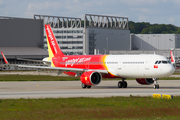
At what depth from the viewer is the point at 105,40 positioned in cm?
15875

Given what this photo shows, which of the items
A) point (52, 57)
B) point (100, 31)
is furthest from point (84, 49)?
point (52, 57)

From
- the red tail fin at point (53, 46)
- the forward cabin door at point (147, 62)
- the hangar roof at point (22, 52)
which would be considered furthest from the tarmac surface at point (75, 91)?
the hangar roof at point (22, 52)

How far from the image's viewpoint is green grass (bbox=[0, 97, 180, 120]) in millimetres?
17250

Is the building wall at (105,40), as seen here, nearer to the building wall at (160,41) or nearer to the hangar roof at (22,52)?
the building wall at (160,41)

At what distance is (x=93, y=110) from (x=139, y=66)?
18.7m

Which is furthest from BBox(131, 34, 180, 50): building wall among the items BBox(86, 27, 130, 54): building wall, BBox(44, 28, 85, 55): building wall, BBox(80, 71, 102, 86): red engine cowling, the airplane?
BBox(80, 71, 102, 86): red engine cowling

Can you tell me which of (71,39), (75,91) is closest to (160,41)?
(71,39)

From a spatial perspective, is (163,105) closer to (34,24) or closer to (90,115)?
(90,115)

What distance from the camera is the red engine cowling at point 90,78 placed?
3762 centimetres

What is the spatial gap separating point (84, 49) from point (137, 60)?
400 ft

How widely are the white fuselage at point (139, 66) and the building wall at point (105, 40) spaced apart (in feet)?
354

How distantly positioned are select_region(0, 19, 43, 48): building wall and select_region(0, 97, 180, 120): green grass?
101307 millimetres

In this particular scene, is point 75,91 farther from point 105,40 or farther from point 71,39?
point 71,39

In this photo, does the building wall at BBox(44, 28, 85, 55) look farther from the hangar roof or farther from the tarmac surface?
the tarmac surface
